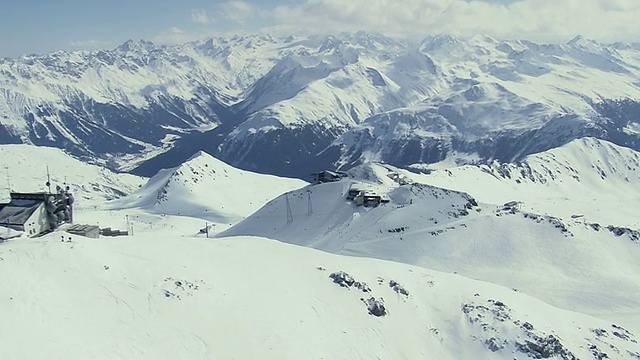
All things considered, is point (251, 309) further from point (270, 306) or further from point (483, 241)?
point (483, 241)

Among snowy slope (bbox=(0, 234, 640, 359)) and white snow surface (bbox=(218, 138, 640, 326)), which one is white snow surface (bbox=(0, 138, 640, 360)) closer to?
snowy slope (bbox=(0, 234, 640, 359))

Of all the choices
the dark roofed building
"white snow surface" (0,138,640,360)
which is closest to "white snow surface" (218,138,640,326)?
"white snow surface" (0,138,640,360)

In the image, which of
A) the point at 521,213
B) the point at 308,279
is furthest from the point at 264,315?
the point at 521,213

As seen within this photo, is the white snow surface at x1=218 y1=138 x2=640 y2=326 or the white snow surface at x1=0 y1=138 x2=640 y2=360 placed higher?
the white snow surface at x1=0 y1=138 x2=640 y2=360

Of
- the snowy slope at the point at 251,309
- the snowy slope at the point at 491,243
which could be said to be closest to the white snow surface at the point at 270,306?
the snowy slope at the point at 251,309

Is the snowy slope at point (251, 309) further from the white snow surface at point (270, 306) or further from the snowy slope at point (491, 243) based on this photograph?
Answer: the snowy slope at point (491, 243)

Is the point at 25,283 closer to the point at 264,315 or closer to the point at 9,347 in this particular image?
the point at 9,347
